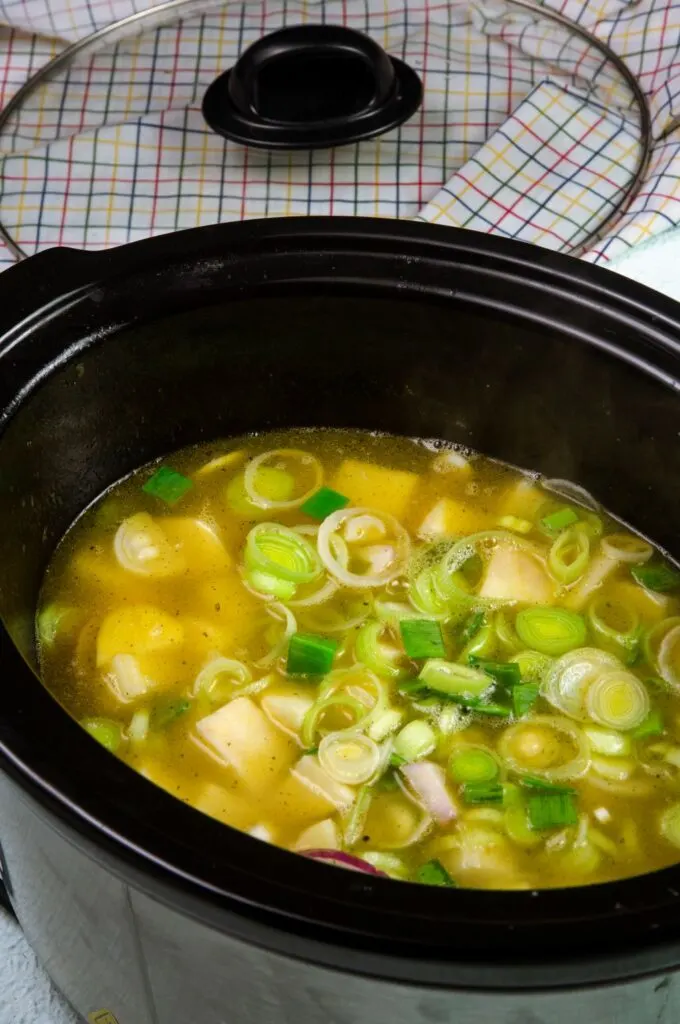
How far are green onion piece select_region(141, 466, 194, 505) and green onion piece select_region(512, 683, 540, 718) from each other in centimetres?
71

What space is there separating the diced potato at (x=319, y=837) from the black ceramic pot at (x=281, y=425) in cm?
27

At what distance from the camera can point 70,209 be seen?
2.72m

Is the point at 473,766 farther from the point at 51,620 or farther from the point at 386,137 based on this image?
the point at 386,137

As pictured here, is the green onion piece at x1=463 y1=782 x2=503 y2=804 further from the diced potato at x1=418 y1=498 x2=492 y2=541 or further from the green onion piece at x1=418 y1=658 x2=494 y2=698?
the diced potato at x1=418 y1=498 x2=492 y2=541

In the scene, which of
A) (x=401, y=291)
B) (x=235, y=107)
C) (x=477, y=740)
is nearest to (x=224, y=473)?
(x=401, y=291)

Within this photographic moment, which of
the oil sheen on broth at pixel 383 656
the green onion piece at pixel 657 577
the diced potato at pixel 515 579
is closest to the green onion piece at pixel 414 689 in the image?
the oil sheen on broth at pixel 383 656

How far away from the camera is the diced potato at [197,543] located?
2.11m

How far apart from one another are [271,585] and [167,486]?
0.98 ft

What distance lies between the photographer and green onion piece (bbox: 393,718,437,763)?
5.97ft

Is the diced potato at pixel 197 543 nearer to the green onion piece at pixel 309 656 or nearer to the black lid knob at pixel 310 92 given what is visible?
the green onion piece at pixel 309 656

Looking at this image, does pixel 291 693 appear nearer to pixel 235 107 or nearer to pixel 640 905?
pixel 640 905

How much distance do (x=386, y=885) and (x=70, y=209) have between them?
1.93 m

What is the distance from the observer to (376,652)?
195cm

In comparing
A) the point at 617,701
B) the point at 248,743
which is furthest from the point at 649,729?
the point at 248,743
